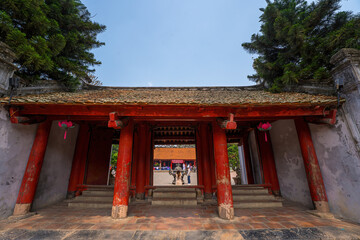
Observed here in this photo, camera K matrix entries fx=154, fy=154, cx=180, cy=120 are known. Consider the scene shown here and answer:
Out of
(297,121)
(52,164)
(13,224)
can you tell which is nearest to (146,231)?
(13,224)

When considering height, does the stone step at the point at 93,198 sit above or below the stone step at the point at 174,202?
above

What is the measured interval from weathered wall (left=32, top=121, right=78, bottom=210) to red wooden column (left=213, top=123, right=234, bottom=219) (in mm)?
5983

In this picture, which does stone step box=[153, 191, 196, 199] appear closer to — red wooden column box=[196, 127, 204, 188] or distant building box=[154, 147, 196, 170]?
red wooden column box=[196, 127, 204, 188]

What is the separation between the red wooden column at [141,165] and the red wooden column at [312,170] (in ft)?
19.8

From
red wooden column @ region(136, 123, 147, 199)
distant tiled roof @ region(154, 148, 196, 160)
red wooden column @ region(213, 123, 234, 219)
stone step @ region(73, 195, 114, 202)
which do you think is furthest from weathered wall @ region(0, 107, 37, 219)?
distant tiled roof @ region(154, 148, 196, 160)

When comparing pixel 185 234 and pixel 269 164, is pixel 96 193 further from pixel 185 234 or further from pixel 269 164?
pixel 269 164

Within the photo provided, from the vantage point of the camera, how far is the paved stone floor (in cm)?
329

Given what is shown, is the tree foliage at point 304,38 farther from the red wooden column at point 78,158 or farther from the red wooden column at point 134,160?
the red wooden column at point 78,158

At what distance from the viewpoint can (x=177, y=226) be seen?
383cm

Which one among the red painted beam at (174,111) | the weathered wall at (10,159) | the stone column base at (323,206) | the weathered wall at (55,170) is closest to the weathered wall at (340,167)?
the stone column base at (323,206)

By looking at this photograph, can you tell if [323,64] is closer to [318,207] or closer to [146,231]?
[318,207]

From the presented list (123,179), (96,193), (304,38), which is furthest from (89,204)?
(304,38)

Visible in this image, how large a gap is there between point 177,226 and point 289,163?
521 centimetres

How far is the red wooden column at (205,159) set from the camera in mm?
6598
